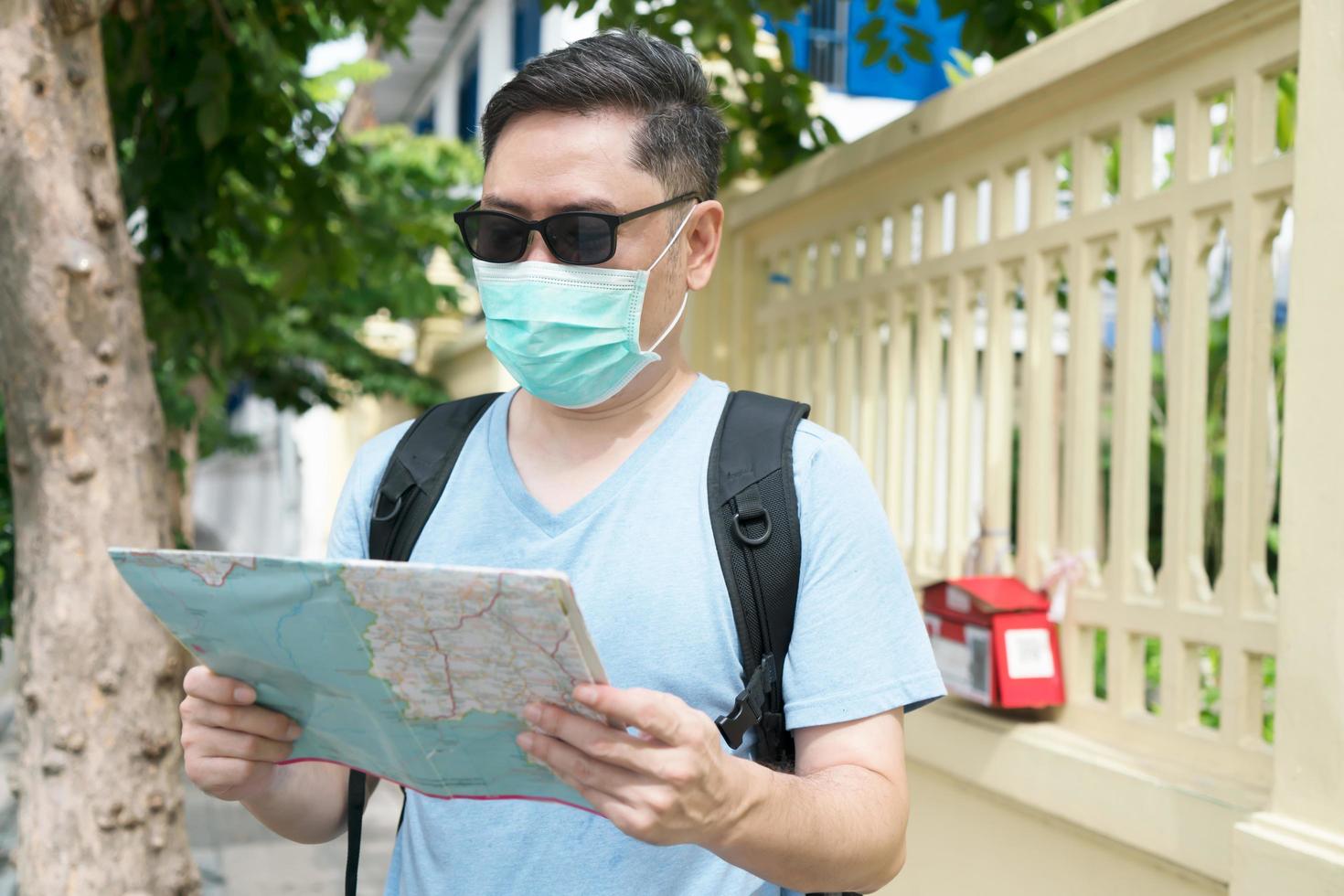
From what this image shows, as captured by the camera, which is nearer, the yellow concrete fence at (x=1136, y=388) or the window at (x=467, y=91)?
the yellow concrete fence at (x=1136, y=388)

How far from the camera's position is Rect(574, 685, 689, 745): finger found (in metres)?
1.12

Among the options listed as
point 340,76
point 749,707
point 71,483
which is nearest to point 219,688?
point 749,707

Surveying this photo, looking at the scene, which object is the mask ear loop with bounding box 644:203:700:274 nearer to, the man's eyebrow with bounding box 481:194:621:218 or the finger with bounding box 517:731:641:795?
the man's eyebrow with bounding box 481:194:621:218

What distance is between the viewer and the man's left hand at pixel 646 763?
1131 millimetres

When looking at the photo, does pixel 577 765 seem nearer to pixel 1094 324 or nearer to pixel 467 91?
pixel 1094 324

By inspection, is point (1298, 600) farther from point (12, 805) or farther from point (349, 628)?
point (12, 805)

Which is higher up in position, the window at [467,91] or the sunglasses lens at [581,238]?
the window at [467,91]

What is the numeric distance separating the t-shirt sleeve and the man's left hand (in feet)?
0.85

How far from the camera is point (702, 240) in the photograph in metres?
1.79

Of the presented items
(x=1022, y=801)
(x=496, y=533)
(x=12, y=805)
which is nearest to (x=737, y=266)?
(x=1022, y=801)

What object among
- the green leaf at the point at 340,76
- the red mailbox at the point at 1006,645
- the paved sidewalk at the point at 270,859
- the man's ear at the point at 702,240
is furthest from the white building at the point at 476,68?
the man's ear at the point at 702,240

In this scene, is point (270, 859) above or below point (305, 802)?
below

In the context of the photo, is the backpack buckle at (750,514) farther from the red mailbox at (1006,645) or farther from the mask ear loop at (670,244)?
the red mailbox at (1006,645)

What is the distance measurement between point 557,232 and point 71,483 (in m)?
1.84
